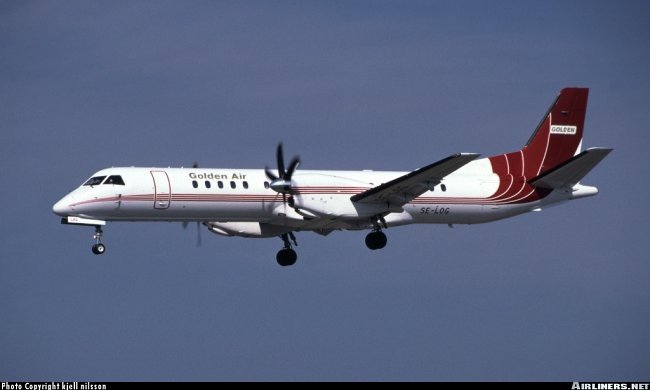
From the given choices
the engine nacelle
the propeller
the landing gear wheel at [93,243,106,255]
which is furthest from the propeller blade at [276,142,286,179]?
the landing gear wheel at [93,243,106,255]

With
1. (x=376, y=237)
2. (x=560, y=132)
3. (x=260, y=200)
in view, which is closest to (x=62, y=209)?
(x=260, y=200)

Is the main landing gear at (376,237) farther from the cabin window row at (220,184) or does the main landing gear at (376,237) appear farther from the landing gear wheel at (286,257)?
the cabin window row at (220,184)

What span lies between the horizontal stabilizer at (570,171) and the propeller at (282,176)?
30.4 ft

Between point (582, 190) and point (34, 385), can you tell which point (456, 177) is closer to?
point (582, 190)

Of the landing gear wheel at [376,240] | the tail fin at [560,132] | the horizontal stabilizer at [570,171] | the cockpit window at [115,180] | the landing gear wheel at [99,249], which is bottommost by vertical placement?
the landing gear wheel at [99,249]

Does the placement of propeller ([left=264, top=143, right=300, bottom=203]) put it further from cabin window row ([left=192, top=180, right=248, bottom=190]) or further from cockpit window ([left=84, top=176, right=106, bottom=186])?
cockpit window ([left=84, top=176, right=106, bottom=186])

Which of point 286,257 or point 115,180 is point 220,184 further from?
point 286,257

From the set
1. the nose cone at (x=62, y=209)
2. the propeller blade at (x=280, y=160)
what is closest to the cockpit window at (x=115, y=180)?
the nose cone at (x=62, y=209)

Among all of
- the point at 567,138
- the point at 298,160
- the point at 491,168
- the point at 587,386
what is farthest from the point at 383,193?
the point at 587,386

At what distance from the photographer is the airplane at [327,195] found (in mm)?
35156

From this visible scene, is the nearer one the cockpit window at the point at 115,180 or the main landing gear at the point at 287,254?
the cockpit window at the point at 115,180

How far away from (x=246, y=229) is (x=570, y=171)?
11.4 metres

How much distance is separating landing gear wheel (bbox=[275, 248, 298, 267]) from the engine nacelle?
98 cm

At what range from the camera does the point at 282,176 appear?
36.1 m
